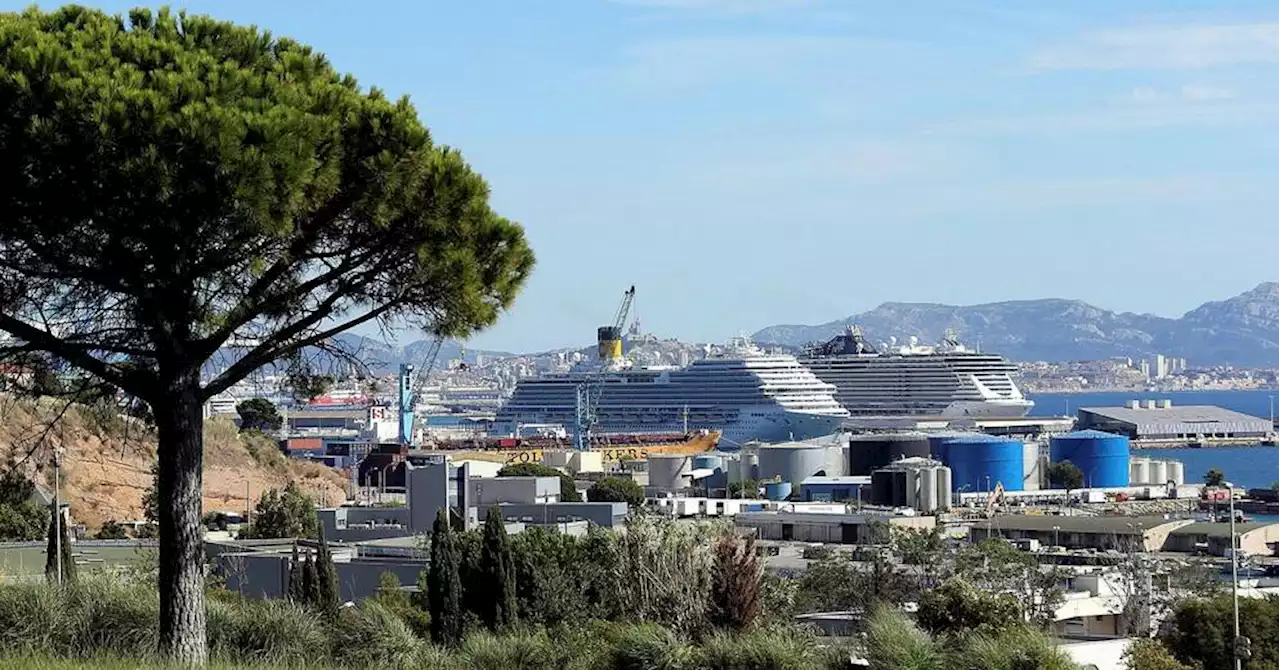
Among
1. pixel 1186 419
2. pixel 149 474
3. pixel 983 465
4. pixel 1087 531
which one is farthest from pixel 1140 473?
pixel 149 474

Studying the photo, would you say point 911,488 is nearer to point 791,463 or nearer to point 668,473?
point 668,473

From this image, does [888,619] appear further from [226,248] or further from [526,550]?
[526,550]

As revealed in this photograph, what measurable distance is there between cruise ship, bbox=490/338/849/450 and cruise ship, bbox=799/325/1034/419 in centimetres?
245

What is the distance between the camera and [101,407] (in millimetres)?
10484

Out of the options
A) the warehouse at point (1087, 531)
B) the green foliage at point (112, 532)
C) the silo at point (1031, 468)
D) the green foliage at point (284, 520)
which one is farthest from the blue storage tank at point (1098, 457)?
the green foliage at point (112, 532)

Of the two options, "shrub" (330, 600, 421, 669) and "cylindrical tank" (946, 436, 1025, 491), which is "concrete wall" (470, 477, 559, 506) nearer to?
"shrub" (330, 600, 421, 669)

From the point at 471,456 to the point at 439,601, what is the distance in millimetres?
55185

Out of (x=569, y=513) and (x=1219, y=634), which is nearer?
(x=1219, y=634)

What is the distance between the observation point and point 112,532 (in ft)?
103

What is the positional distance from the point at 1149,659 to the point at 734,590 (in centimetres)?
395

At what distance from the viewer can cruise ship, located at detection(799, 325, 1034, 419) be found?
9456 cm

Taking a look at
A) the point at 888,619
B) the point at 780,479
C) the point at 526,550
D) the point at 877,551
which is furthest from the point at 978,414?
the point at 888,619

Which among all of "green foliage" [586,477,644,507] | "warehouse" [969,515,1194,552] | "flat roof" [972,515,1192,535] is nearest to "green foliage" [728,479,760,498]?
"green foliage" [586,477,644,507]

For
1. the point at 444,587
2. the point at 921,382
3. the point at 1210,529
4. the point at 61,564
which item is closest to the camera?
the point at 61,564
